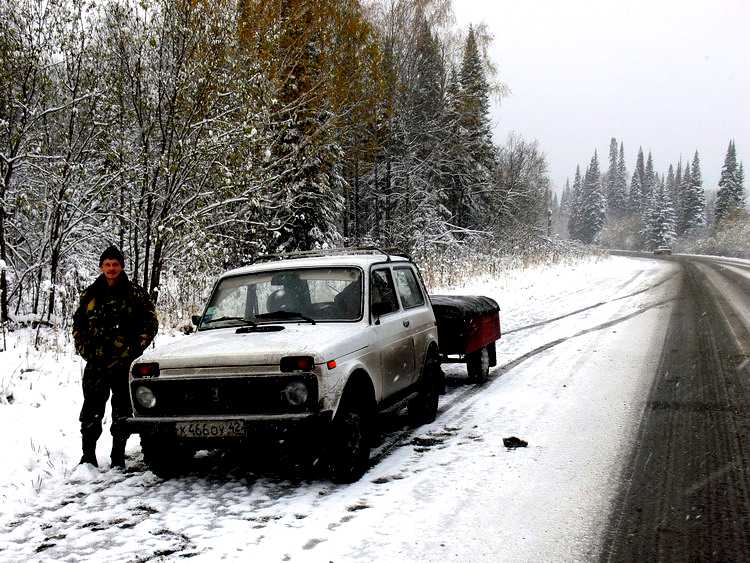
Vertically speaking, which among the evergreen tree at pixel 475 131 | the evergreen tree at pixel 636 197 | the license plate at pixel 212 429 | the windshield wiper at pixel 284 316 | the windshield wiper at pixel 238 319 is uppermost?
the evergreen tree at pixel 636 197

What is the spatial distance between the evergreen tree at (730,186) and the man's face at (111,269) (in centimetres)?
8996

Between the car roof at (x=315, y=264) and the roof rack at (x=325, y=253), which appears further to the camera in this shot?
the roof rack at (x=325, y=253)

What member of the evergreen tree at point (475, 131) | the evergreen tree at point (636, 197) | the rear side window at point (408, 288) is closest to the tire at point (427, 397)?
the rear side window at point (408, 288)

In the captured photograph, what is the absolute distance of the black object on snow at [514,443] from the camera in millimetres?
5945

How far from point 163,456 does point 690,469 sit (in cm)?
443

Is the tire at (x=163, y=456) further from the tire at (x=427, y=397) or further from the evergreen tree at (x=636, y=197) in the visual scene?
the evergreen tree at (x=636, y=197)

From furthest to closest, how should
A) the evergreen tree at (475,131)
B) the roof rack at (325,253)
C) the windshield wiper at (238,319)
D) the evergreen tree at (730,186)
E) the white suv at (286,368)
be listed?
the evergreen tree at (730,186) → the evergreen tree at (475,131) → the roof rack at (325,253) → the windshield wiper at (238,319) → the white suv at (286,368)

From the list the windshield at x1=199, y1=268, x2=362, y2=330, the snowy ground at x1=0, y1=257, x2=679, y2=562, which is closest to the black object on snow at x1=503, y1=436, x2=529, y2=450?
the snowy ground at x1=0, y1=257, x2=679, y2=562

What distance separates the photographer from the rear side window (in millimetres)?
6969

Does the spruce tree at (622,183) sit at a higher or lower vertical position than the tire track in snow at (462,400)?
higher

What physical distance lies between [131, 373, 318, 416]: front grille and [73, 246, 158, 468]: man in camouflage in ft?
2.55

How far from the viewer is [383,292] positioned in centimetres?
644

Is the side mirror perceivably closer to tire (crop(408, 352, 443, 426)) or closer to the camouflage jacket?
tire (crop(408, 352, 443, 426))

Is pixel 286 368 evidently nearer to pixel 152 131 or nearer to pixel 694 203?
pixel 152 131
